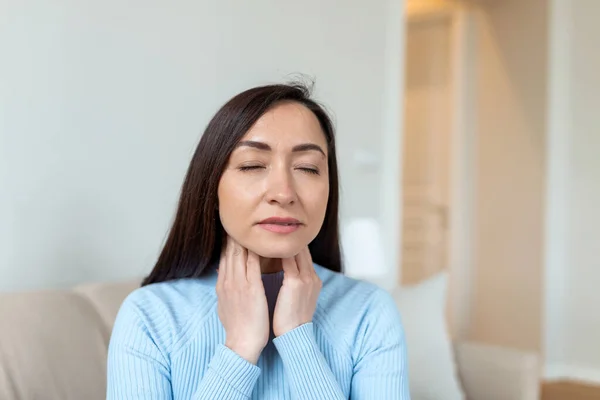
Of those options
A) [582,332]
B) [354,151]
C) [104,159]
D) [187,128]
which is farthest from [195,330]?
[582,332]

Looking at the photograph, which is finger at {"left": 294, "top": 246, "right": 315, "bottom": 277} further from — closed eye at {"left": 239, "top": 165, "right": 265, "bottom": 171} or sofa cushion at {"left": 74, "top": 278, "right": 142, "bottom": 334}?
sofa cushion at {"left": 74, "top": 278, "right": 142, "bottom": 334}

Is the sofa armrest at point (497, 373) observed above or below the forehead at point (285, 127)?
below

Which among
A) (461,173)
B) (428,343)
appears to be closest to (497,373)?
(428,343)

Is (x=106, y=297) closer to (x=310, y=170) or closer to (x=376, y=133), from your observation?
(x=310, y=170)

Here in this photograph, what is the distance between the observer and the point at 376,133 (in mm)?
3441

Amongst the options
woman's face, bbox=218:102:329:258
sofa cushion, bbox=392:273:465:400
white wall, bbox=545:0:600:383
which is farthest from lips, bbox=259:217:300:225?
white wall, bbox=545:0:600:383

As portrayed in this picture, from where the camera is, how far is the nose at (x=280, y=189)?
3.50 feet

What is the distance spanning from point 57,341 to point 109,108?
0.80m

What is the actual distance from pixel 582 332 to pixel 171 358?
12.8 feet

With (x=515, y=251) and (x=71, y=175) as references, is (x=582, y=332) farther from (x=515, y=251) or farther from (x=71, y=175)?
(x=71, y=175)

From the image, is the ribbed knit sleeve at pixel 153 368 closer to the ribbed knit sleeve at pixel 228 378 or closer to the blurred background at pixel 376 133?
the ribbed knit sleeve at pixel 228 378

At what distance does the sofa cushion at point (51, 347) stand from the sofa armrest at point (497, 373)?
127cm

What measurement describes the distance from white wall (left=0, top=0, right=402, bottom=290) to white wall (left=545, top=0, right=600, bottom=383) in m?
2.31

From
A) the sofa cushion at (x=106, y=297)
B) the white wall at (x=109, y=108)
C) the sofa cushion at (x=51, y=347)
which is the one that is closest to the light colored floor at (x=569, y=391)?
the white wall at (x=109, y=108)
